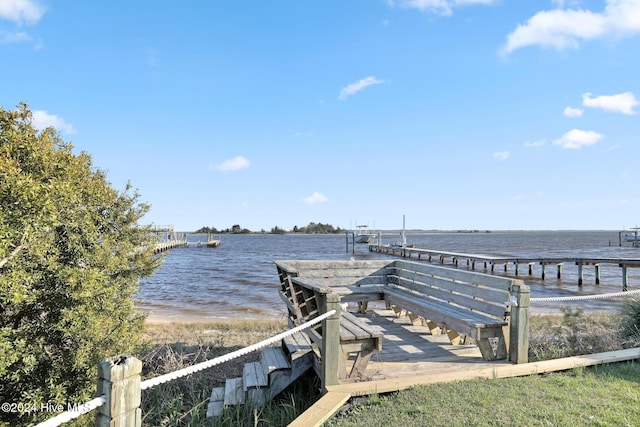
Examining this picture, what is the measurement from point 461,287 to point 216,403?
359cm

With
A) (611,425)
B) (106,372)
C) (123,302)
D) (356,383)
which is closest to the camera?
(106,372)

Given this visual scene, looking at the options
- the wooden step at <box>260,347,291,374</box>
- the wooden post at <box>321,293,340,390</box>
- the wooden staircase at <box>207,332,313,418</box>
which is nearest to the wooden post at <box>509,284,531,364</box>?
the wooden post at <box>321,293,340,390</box>

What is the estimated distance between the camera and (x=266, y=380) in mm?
5020

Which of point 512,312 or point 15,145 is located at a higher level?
point 15,145

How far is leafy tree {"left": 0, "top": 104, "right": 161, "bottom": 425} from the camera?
3283 millimetres

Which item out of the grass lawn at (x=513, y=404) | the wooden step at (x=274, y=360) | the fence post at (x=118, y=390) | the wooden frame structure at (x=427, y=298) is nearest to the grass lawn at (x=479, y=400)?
the grass lawn at (x=513, y=404)

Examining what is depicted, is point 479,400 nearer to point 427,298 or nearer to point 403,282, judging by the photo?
point 427,298

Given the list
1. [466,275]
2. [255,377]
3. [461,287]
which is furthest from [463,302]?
[255,377]

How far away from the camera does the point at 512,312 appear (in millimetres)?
4805

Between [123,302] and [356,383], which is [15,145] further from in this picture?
[356,383]

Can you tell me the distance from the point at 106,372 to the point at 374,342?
2.89m

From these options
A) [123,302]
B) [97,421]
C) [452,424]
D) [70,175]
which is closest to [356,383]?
[452,424]

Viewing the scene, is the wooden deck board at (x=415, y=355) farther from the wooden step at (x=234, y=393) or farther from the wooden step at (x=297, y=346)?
the wooden step at (x=234, y=393)

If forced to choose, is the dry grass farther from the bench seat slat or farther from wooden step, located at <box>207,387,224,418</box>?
the bench seat slat
